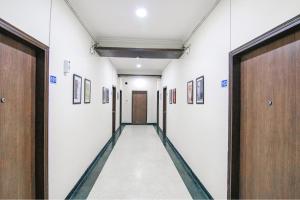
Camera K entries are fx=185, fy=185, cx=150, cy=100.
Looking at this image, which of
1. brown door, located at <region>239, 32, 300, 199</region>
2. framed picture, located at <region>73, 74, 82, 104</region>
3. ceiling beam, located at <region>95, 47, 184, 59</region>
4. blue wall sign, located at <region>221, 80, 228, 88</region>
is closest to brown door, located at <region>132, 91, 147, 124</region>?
ceiling beam, located at <region>95, 47, 184, 59</region>

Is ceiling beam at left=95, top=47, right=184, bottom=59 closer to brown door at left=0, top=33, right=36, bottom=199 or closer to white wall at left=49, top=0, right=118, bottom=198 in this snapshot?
white wall at left=49, top=0, right=118, bottom=198

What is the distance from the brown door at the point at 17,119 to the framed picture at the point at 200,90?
2431 mm

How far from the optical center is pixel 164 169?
3928 millimetres

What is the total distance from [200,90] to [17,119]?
8.65 ft

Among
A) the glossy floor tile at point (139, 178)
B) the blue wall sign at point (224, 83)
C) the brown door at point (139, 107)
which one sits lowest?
the glossy floor tile at point (139, 178)

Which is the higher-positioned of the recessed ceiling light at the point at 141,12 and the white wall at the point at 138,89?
the recessed ceiling light at the point at 141,12

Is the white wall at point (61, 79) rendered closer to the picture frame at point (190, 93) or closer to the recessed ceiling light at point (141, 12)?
the recessed ceiling light at point (141, 12)

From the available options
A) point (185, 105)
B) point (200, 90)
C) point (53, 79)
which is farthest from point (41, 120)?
point (185, 105)

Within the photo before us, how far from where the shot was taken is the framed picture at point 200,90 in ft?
10.3

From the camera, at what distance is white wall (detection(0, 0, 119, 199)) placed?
1724 mm

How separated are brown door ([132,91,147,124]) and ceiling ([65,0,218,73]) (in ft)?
22.4

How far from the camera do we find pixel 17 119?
174cm

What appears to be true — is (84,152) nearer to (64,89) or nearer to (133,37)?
(64,89)

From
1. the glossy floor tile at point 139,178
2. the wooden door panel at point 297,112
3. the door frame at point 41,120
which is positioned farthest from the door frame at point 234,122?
the door frame at point 41,120
